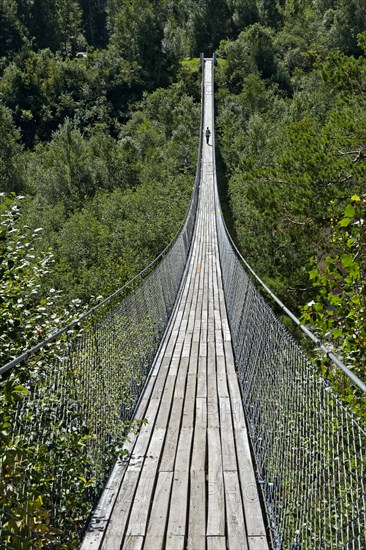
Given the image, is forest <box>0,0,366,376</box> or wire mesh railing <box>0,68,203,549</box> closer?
wire mesh railing <box>0,68,203,549</box>

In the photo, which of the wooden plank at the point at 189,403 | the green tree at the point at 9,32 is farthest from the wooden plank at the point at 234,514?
the green tree at the point at 9,32

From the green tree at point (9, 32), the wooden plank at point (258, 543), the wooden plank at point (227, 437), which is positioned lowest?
the wooden plank at point (227, 437)

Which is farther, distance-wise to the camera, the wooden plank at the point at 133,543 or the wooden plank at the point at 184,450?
the wooden plank at the point at 184,450

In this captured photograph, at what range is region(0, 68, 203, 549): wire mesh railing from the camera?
2225 mm

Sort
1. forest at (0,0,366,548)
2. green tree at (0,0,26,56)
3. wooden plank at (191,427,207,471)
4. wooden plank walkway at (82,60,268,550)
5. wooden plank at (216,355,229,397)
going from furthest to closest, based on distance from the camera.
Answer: green tree at (0,0,26,56) → wooden plank at (216,355,229,397) → forest at (0,0,366,548) → wooden plank at (191,427,207,471) → wooden plank walkway at (82,60,268,550)

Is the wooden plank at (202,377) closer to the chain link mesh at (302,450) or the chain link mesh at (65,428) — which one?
the chain link mesh at (65,428)

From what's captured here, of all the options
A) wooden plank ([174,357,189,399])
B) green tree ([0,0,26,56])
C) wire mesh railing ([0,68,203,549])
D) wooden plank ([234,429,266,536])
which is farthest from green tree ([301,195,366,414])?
green tree ([0,0,26,56])

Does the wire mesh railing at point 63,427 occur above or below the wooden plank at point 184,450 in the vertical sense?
above

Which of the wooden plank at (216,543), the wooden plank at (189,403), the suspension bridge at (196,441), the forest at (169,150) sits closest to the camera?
the suspension bridge at (196,441)

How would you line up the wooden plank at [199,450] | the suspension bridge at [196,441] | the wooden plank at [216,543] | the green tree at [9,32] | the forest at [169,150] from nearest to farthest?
1. the suspension bridge at [196,441]
2. the wooden plank at [216,543]
3. the wooden plank at [199,450]
4. the forest at [169,150]
5. the green tree at [9,32]

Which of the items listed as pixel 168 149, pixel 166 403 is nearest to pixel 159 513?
pixel 166 403

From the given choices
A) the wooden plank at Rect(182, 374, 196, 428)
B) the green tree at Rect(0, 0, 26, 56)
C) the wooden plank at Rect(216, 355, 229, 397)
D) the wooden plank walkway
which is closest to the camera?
the wooden plank walkway

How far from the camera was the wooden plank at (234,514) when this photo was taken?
293cm

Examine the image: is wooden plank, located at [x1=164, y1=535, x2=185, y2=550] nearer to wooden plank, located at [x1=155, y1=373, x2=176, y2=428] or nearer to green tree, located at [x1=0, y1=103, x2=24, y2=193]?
wooden plank, located at [x1=155, y1=373, x2=176, y2=428]
